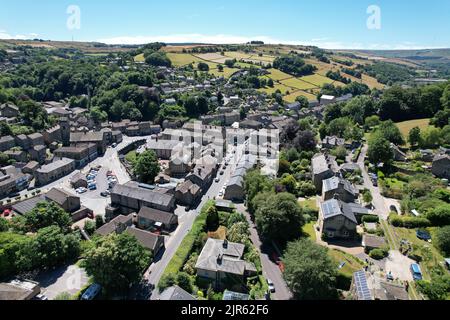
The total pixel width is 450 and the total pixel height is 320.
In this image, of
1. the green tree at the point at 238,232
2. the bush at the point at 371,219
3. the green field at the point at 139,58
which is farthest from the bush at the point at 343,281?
the green field at the point at 139,58

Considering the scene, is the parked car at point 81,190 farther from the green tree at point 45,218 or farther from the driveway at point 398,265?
the driveway at point 398,265

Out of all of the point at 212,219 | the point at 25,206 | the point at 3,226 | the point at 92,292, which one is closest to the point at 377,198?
the point at 212,219

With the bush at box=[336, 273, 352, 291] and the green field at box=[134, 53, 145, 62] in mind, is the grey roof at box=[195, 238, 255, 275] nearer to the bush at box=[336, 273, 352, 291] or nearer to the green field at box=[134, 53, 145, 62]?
the bush at box=[336, 273, 352, 291]

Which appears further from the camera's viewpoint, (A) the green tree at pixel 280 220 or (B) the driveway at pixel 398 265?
(A) the green tree at pixel 280 220

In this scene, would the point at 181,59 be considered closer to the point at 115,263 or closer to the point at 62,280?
the point at 62,280

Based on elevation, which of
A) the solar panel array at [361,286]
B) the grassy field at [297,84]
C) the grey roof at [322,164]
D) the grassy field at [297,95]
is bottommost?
the solar panel array at [361,286]

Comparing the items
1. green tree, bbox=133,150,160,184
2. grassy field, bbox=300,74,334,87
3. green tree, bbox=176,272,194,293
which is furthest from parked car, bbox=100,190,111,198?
grassy field, bbox=300,74,334,87
